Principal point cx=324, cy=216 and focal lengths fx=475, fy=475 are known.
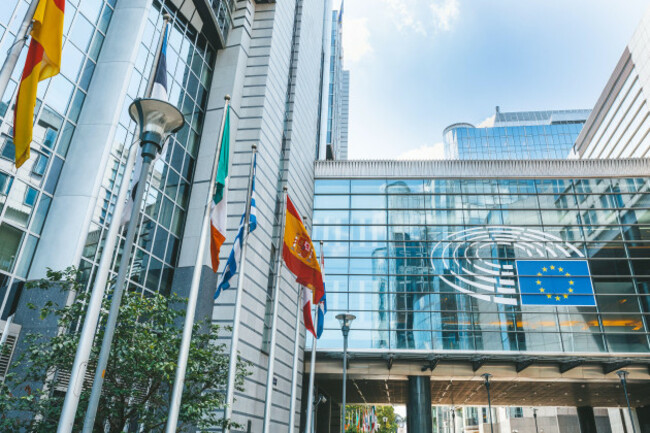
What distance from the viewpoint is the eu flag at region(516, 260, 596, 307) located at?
33719mm

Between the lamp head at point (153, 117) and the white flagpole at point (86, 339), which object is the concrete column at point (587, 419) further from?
the lamp head at point (153, 117)

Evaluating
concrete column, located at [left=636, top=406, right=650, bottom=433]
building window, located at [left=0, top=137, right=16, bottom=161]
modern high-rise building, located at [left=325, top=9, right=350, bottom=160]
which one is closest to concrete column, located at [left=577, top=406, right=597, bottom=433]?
concrete column, located at [left=636, top=406, right=650, bottom=433]

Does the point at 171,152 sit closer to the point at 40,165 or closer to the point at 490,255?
the point at 40,165

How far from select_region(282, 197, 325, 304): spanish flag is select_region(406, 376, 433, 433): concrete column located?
1821 centimetres

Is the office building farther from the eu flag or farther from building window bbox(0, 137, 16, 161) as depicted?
building window bbox(0, 137, 16, 161)

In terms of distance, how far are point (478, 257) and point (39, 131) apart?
2936 centimetres

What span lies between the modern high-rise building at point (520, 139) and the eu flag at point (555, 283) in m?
131

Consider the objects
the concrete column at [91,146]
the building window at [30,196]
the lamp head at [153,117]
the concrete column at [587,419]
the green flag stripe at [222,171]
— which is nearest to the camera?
the lamp head at [153,117]

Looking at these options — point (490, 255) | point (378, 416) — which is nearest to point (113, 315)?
point (490, 255)

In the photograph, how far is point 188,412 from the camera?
1040 cm

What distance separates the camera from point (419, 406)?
3228 cm

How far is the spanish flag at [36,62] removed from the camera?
7.35 m

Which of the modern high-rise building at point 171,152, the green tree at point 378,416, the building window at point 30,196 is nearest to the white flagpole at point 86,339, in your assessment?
the modern high-rise building at point 171,152

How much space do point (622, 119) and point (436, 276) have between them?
1765 inches
